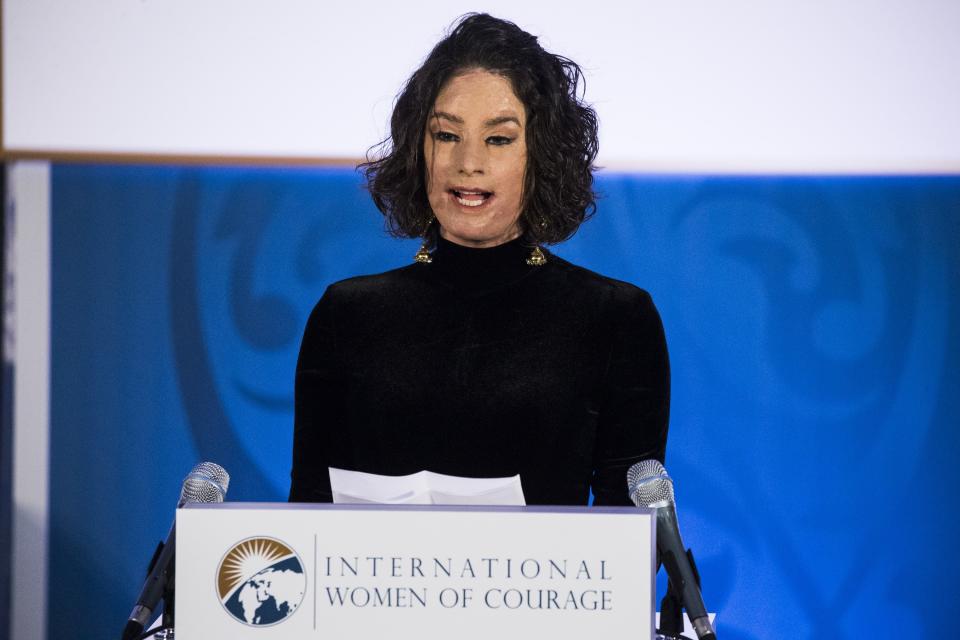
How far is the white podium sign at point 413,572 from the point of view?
48.6 inches

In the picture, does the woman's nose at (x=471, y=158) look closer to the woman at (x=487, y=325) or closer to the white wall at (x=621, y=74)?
the woman at (x=487, y=325)

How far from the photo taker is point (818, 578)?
113 inches

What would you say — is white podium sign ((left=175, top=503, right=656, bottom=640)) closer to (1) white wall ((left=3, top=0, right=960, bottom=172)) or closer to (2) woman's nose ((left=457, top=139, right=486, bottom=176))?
(2) woman's nose ((left=457, top=139, right=486, bottom=176))

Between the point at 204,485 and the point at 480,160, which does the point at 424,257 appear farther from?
the point at 204,485

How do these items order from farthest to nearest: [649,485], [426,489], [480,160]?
[480,160] → [426,489] → [649,485]

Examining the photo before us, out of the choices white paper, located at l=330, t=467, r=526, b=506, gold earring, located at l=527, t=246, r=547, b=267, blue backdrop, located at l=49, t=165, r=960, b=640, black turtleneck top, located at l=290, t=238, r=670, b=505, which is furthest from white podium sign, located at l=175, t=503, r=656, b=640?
blue backdrop, located at l=49, t=165, r=960, b=640

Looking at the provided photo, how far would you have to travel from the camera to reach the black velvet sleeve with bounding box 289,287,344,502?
6.91 feet

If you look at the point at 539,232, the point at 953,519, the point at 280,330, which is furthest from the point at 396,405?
the point at 953,519

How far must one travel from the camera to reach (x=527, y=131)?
2223mm

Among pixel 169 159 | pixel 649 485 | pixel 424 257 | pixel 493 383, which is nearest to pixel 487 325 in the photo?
pixel 493 383

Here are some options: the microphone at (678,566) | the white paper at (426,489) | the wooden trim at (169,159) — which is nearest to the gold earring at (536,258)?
the white paper at (426,489)

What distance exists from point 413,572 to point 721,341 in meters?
1.81

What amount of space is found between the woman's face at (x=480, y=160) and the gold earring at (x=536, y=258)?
0.20 feet

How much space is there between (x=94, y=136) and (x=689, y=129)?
5.84 ft
